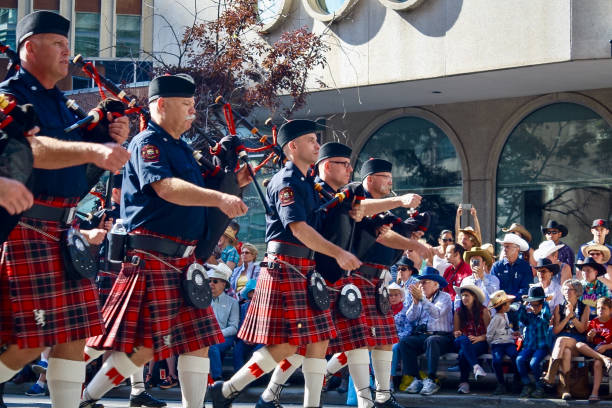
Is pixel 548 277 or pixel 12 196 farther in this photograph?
pixel 548 277

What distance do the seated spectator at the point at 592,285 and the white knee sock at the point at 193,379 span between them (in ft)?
15.4

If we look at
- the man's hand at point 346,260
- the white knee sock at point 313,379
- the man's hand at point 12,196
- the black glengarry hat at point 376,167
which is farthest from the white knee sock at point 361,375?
the man's hand at point 12,196

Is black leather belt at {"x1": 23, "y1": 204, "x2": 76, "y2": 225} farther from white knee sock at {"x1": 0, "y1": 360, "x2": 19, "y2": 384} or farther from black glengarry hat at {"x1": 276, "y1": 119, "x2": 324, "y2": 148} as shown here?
black glengarry hat at {"x1": 276, "y1": 119, "x2": 324, "y2": 148}

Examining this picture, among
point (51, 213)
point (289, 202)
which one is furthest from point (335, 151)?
point (51, 213)

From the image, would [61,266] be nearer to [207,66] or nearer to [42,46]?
[42,46]

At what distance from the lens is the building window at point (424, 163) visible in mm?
15008

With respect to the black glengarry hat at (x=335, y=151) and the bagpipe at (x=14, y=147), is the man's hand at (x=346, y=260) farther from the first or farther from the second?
the bagpipe at (x=14, y=147)

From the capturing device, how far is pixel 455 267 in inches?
395

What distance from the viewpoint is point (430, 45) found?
1325cm

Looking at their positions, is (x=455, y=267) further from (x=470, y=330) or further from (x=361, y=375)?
(x=361, y=375)

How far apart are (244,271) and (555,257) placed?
3.44 meters

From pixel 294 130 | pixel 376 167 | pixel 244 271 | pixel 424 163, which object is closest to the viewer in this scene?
pixel 294 130

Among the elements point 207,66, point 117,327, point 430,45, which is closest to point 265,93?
point 207,66

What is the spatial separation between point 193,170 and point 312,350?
1488mm
